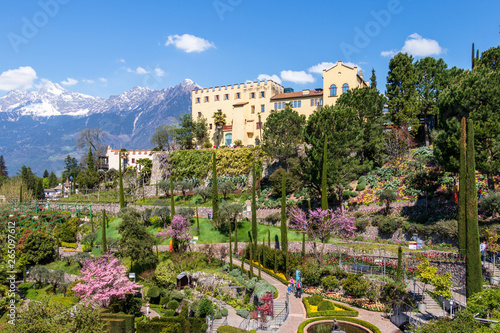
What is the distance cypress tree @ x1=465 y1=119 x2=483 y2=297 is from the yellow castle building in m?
35.3

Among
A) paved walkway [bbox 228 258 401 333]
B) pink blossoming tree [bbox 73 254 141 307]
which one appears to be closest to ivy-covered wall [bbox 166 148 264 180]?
paved walkway [bbox 228 258 401 333]

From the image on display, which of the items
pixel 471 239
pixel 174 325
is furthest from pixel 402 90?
pixel 174 325

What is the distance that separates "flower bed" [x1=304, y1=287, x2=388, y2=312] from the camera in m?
26.2

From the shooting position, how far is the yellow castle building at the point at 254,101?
6081 cm

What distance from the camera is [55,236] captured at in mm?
47156

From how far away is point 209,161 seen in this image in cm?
6094

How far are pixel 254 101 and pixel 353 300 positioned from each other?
155 feet

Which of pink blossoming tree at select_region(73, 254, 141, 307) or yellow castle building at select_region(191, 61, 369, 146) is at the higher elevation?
yellow castle building at select_region(191, 61, 369, 146)

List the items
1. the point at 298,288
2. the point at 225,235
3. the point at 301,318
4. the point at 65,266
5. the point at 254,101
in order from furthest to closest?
the point at 254,101, the point at 65,266, the point at 225,235, the point at 298,288, the point at 301,318

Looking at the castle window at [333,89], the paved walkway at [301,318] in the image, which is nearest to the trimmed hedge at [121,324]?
the paved walkway at [301,318]

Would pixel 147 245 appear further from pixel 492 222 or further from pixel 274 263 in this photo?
pixel 492 222

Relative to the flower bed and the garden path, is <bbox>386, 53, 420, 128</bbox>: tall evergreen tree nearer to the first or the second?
the flower bed

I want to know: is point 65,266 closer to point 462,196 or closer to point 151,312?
point 151,312

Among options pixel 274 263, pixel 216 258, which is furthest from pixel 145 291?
pixel 274 263
